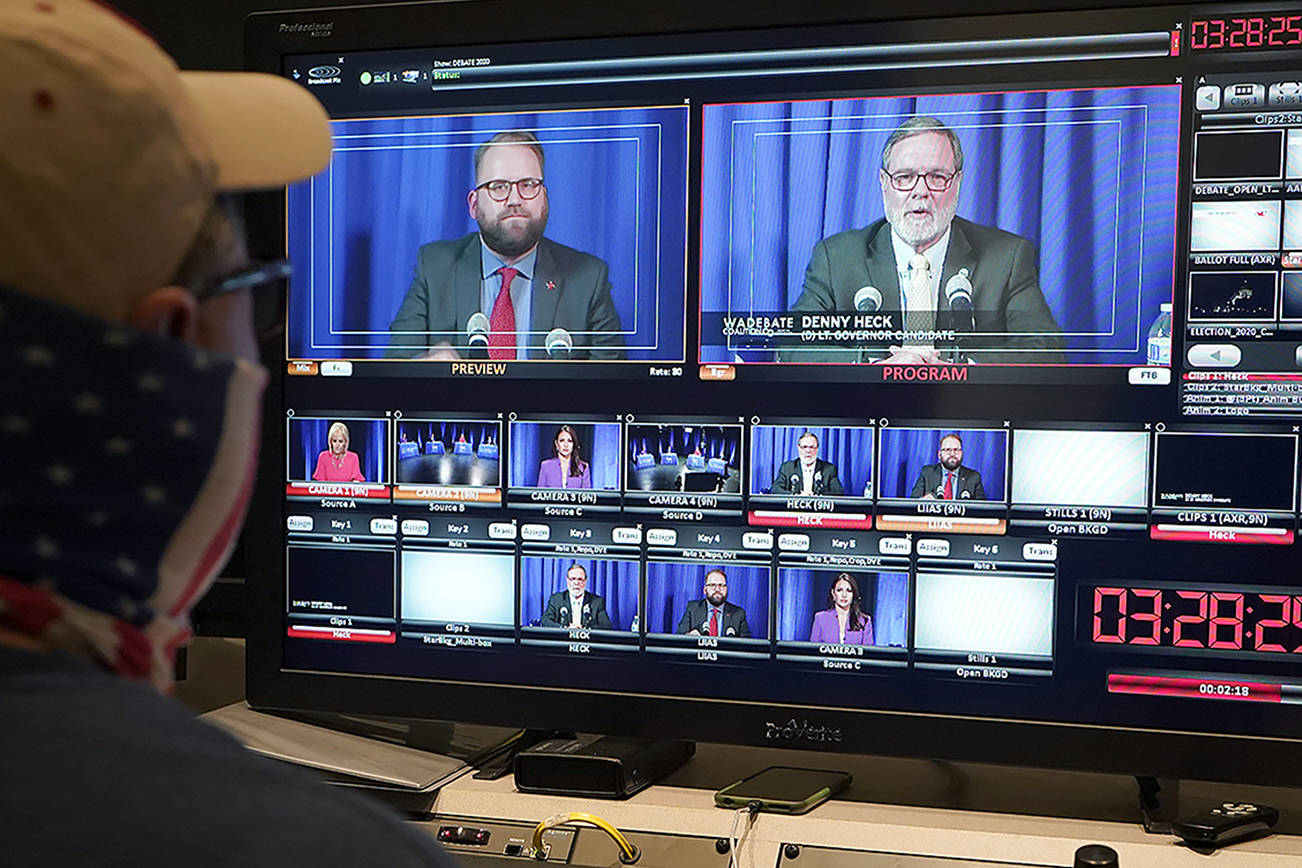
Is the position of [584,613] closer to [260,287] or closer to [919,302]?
[919,302]

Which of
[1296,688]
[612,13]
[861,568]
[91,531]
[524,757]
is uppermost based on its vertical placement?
[612,13]

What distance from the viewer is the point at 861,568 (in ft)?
4.82

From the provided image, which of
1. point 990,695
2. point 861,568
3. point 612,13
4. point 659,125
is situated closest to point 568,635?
point 861,568

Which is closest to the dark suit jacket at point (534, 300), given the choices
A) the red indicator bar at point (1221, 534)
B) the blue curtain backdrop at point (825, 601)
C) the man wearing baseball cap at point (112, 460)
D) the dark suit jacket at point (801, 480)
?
the dark suit jacket at point (801, 480)

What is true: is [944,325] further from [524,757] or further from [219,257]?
[219,257]

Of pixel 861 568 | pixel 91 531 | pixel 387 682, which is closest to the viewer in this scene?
pixel 91 531

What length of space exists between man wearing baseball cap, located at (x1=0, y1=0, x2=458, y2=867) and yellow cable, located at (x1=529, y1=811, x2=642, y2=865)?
2.47ft

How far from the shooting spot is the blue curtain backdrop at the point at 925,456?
143 cm

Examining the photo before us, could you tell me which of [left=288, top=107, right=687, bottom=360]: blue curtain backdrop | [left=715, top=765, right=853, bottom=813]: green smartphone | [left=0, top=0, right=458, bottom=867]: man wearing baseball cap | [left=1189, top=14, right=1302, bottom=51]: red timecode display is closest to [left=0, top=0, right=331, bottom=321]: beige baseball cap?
[left=0, top=0, right=458, bottom=867]: man wearing baseball cap

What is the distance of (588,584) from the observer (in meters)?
1.55

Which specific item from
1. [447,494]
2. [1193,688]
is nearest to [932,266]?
[1193,688]

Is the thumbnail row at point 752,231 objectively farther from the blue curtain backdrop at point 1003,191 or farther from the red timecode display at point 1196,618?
the red timecode display at point 1196,618

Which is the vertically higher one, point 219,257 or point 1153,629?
point 219,257

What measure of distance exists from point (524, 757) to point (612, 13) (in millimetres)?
881
